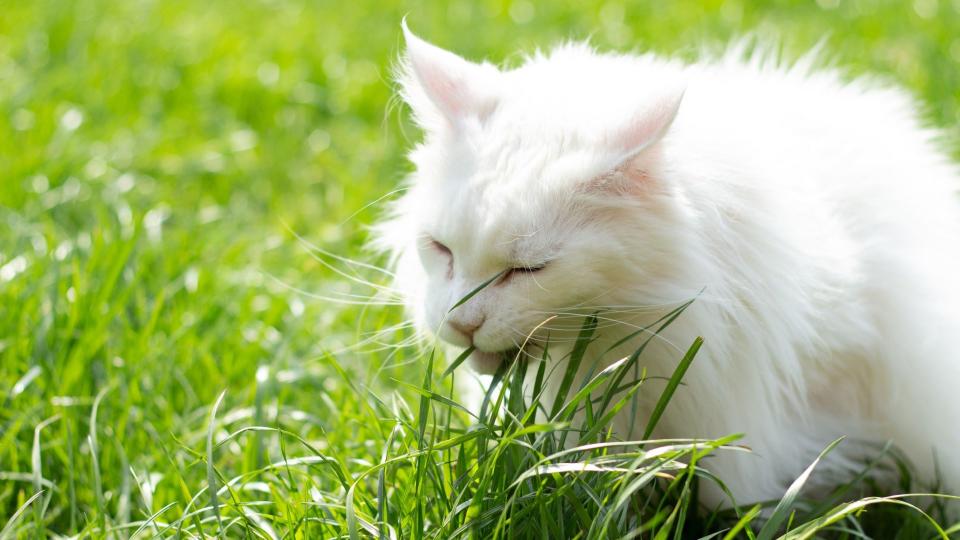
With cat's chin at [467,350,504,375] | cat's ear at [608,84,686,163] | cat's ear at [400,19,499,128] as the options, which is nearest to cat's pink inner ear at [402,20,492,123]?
cat's ear at [400,19,499,128]

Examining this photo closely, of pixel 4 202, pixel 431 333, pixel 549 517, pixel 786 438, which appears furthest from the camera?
pixel 4 202

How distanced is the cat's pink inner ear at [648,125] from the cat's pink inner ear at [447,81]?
373mm

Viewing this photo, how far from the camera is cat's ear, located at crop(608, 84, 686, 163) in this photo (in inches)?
70.7

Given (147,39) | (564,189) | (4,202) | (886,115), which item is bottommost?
(4,202)

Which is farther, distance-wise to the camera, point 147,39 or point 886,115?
point 147,39

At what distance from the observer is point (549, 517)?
5.85ft

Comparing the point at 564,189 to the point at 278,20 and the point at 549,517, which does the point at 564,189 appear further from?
the point at 278,20

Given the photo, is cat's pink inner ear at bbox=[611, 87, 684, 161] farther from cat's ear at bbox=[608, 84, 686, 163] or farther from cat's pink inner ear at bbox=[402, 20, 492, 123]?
cat's pink inner ear at bbox=[402, 20, 492, 123]

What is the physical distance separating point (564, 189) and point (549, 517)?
1.93 feet

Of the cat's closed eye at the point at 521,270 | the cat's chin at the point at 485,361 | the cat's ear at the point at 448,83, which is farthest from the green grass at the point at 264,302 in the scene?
the cat's ear at the point at 448,83

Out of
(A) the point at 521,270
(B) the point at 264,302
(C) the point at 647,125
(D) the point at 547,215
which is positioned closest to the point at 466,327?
(A) the point at 521,270

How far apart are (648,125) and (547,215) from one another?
0.24 m

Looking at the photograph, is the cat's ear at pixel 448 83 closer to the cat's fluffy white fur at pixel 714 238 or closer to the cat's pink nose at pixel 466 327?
the cat's fluffy white fur at pixel 714 238

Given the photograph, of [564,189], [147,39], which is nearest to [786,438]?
[564,189]
